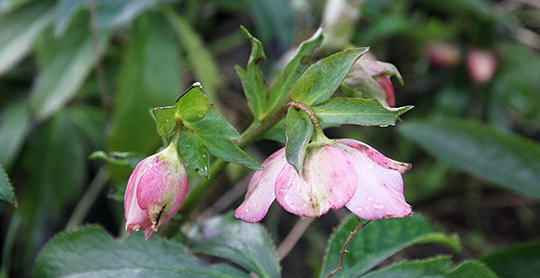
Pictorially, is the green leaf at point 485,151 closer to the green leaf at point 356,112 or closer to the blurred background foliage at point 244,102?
the blurred background foliage at point 244,102

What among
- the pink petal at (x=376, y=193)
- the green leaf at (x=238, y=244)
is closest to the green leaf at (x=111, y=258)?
the green leaf at (x=238, y=244)

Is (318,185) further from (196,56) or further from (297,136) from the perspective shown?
(196,56)

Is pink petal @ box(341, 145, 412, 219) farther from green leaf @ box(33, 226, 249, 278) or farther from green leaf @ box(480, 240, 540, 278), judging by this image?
green leaf @ box(480, 240, 540, 278)

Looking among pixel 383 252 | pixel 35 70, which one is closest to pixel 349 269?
pixel 383 252

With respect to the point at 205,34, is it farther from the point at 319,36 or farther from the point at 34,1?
the point at 319,36

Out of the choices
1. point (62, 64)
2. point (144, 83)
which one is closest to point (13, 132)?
point (62, 64)

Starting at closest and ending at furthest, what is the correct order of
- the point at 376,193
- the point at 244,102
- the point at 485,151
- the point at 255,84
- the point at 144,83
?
1. the point at 376,193
2. the point at 255,84
3. the point at 485,151
4. the point at 144,83
5. the point at 244,102

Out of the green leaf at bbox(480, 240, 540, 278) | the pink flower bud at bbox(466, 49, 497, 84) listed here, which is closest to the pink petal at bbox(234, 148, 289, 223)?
the green leaf at bbox(480, 240, 540, 278)
